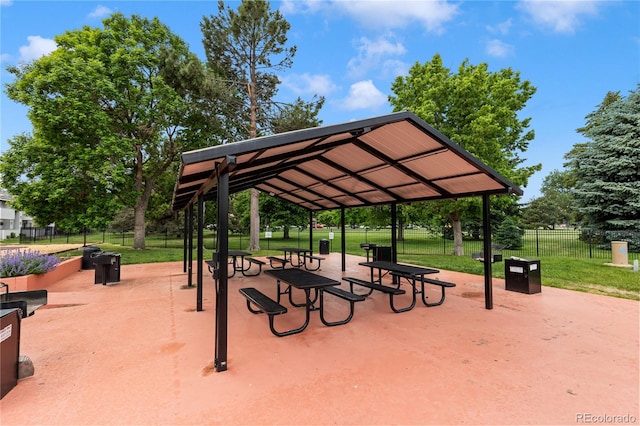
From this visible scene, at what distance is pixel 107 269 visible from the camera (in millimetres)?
8000

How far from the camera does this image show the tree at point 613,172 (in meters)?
14.5

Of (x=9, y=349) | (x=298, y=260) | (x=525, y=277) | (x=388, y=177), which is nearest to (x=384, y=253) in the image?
(x=298, y=260)

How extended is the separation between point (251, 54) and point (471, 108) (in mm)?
12139

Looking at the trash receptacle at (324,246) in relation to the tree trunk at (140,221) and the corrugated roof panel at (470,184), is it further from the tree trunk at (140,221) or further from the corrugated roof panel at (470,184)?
the tree trunk at (140,221)

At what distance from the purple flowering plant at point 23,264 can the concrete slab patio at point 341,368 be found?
174 cm

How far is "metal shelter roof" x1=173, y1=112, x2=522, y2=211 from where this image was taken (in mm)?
3520

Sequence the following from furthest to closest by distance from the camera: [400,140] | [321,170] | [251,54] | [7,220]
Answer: [7,220] → [251,54] → [321,170] → [400,140]

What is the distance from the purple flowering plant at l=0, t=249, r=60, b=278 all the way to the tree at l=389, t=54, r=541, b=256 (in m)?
13.7

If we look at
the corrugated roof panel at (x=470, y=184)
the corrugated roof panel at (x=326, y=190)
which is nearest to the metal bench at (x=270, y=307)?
the corrugated roof panel at (x=470, y=184)

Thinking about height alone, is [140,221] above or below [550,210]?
below

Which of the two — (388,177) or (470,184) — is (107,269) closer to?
(388,177)

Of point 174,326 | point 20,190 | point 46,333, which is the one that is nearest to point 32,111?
point 20,190

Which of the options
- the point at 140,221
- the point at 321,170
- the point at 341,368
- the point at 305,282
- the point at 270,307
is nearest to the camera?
the point at 341,368

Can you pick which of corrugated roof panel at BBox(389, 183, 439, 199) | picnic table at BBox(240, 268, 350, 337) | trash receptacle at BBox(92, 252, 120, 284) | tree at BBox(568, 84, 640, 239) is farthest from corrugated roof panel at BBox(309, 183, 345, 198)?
tree at BBox(568, 84, 640, 239)
